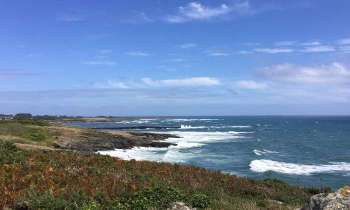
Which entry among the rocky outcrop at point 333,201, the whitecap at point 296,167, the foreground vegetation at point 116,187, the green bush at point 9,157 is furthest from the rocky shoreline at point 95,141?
the rocky outcrop at point 333,201

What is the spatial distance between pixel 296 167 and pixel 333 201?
1742 inches

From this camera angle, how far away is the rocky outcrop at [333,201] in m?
8.95

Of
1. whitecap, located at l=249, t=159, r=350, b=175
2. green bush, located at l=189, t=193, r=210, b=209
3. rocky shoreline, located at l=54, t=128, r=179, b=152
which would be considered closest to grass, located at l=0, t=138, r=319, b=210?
green bush, located at l=189, t=193, r=210, b=209

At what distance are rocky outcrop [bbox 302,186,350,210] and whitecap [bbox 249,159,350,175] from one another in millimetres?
37782

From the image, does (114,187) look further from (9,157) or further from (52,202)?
(9,157)

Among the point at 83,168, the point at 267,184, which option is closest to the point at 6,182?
the point at 83,168

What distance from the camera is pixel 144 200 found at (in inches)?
442

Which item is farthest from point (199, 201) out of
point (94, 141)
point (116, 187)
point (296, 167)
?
point (94, 141)

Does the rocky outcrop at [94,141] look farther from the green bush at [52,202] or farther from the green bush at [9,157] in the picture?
the green bush at [52,202]

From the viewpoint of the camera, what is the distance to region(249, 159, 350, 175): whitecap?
48.3 m

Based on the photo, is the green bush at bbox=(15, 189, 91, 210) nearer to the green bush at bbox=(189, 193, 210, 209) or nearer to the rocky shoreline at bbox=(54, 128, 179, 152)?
the green bush at bbox=(189, 193, 210, 209)

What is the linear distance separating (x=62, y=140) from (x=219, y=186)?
4824 centimetres

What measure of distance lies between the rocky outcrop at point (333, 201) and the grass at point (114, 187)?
9.18 feet

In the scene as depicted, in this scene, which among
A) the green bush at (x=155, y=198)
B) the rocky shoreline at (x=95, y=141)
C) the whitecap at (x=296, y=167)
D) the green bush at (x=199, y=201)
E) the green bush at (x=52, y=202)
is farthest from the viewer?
the rocky shoreline at (x=95, y=141)
